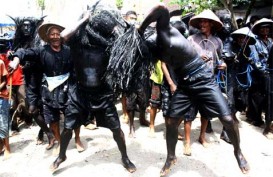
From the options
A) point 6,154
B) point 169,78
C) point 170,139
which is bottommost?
point 6,154

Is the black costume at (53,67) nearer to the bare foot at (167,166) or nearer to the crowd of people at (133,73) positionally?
the crowd of people at (133,73)

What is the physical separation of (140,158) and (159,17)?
223 cm

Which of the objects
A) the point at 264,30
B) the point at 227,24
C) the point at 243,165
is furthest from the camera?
the point at 227,24

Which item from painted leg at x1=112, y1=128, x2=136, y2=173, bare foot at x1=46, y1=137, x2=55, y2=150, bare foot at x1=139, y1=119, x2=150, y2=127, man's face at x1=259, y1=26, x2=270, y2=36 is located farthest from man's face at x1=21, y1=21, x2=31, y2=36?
man's face at x1=259, y1=26, x2=270, y2=36

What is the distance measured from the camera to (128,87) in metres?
3.89

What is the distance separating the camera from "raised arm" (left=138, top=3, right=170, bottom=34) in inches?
129

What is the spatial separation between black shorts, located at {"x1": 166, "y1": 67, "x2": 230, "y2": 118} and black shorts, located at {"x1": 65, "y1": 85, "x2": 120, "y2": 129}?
0.78m

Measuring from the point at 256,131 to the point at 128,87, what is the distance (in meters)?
3.10

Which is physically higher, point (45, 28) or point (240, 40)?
point (45, 28)

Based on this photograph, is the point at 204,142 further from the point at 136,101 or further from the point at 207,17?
the point at 207,17

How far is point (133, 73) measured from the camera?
12.3 ft

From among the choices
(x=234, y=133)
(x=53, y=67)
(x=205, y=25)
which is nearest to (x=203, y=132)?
(x=234, y=133)

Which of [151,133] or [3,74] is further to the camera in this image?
[151,133]

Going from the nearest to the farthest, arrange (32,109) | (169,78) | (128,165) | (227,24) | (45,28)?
(128,165)
(45,28)
(32,109)
(169,78)
(227,24)
